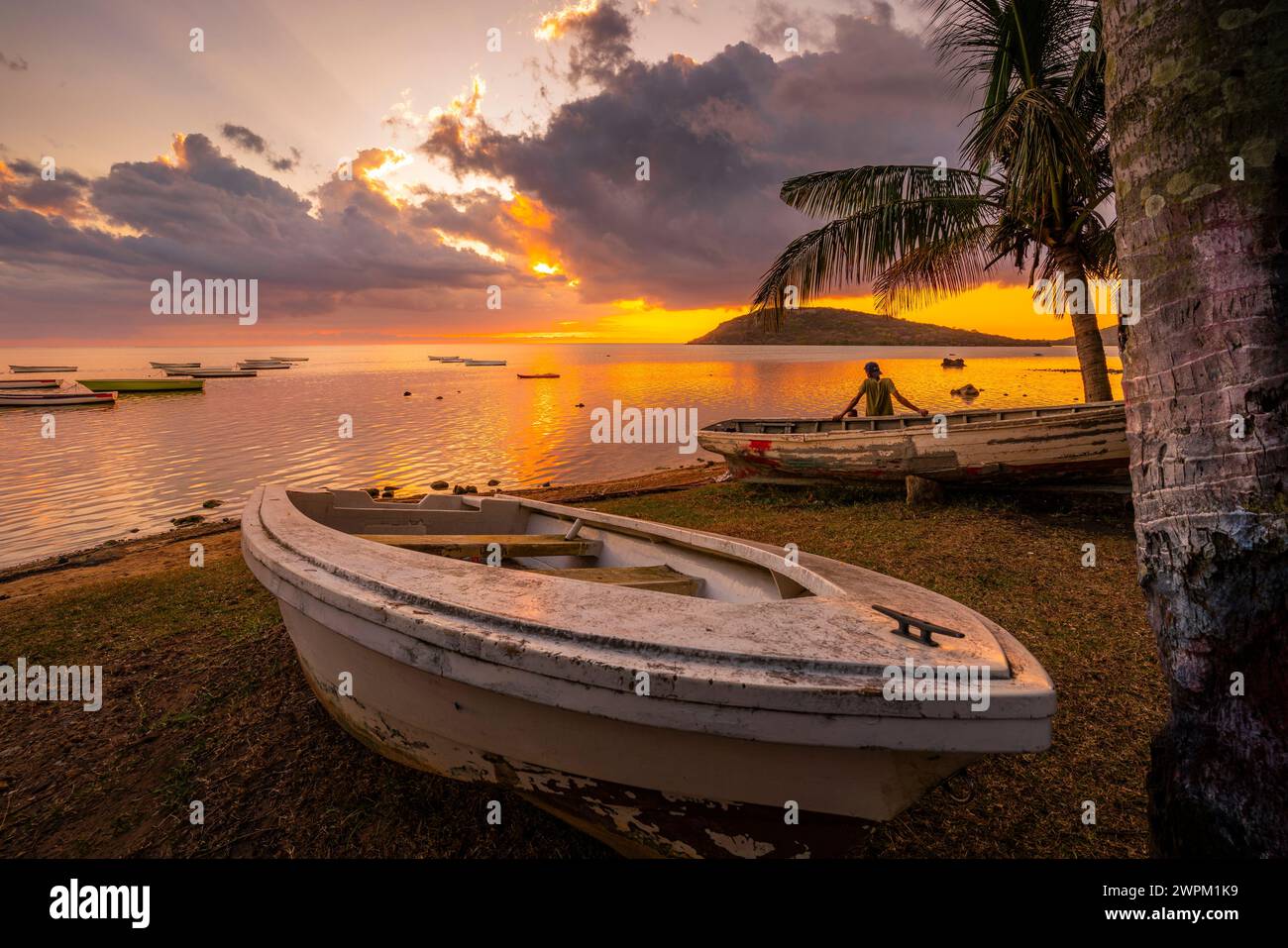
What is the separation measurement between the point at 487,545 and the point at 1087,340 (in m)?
11.0

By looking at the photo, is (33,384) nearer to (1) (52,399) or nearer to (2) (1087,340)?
(1) (52,399)

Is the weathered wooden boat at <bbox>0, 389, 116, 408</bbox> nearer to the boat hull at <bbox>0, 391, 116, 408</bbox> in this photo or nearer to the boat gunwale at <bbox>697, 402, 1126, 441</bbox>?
the boat hull at <bbox>0, 391, 116, 408</bbox>

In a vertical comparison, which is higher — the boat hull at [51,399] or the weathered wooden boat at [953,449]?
the boat hull at [51,399]

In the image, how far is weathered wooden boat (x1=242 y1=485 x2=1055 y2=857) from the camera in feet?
5.75

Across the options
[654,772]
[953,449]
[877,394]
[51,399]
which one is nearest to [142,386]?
[51,399]

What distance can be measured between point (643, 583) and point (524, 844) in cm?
145

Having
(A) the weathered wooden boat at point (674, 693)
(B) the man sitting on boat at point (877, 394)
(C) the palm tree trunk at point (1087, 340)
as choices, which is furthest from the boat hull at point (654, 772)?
(C) the palm tree trunk at point (1087, 340)

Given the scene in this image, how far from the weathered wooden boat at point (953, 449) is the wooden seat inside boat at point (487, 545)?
6.24 meters

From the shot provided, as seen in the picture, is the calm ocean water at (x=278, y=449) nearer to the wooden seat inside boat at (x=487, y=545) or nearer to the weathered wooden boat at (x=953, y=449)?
the weathered wooden boat at (x=953, y=449)

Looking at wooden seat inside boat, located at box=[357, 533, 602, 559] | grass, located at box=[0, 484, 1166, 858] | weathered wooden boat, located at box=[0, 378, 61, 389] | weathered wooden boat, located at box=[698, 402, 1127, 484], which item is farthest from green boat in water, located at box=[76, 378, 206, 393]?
wooden seat inside boat, located at box=[357, 533, 602, 559]

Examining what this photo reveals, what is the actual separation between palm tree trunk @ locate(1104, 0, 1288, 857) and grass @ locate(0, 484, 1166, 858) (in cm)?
87

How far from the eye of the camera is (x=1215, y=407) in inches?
81.0

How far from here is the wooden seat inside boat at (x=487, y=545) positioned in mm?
4316

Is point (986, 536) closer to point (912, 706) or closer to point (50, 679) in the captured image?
point (912, 706)
